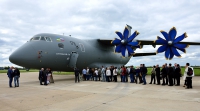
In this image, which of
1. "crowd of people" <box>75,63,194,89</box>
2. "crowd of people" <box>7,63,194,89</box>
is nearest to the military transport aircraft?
"crowd of people" <box>7,63,194,89</box>

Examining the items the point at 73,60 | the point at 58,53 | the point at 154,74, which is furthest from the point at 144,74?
the point at 58,53

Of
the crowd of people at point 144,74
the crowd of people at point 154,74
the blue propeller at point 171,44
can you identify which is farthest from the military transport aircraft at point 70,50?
the crowd of people at point 154,74

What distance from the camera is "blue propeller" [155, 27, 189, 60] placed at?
14805 millimetres

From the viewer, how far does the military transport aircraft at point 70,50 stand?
41.1ft

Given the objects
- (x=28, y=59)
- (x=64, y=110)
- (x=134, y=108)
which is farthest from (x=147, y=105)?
(x=28, y=59)

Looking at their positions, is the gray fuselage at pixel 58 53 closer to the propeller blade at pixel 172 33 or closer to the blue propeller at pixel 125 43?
the blue propeller at pixel 125 43

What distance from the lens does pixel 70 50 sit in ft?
50.1

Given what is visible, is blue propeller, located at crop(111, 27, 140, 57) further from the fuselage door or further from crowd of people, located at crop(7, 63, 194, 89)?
the fuselage door

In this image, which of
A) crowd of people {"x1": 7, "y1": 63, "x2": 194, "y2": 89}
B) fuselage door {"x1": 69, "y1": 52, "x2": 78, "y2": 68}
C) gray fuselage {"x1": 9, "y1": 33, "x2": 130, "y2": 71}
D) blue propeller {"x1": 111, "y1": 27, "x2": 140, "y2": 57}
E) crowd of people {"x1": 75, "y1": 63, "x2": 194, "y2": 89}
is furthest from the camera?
blue propeller {"x1": 111, "y1": 27, "x2": 140, "y2": 57}

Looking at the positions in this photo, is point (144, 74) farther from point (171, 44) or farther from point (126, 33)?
point (126, 33)

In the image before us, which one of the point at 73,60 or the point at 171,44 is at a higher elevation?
the point at 171,44

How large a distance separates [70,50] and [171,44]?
8.66m

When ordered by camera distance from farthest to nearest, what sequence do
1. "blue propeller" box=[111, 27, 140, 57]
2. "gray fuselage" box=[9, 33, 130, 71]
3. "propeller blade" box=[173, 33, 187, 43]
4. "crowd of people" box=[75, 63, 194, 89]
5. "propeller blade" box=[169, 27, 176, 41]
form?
"blue propeller" box=[111, 27, 140, 57] < "propeller blade" box=[169, 27, 176, 41] < "propeller blade" box=[173, 33, 187, 43] < "gray fuselage" box=[9, 33, 130, 71] < "crowd of people" box=[75, 63, 194, 89]

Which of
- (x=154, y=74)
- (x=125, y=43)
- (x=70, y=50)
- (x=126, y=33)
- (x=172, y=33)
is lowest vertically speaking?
(x=154, y=74)
